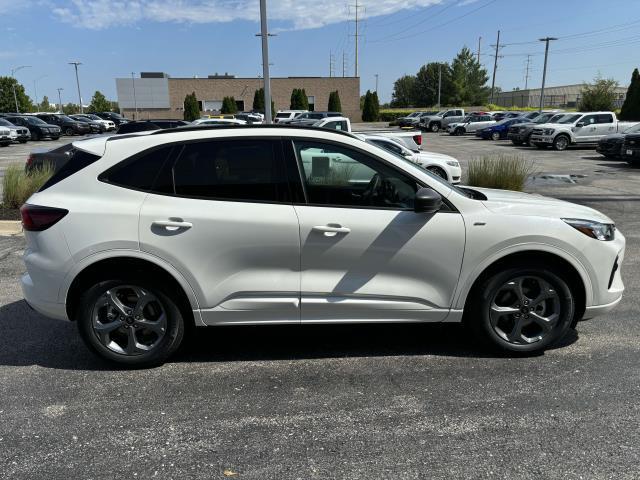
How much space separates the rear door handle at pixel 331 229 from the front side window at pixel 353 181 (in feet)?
0.59

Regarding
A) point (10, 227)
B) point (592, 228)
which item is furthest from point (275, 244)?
point (10, 227)

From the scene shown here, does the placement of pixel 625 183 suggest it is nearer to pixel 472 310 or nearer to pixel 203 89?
pixel 472 310

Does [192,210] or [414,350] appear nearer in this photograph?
[192,210]

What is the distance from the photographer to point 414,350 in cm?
427

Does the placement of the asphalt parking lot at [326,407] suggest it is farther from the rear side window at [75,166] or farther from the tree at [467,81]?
the tree at [467,81]

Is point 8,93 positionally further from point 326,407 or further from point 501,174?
point 326,407

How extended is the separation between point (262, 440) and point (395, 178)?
79.7 inches

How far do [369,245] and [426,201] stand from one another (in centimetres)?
50

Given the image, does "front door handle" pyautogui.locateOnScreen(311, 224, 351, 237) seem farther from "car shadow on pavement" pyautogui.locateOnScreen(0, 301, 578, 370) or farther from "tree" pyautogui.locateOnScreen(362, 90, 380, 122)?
"tree" pyautogui.locateOnScreen(362, 90, 380, 122)

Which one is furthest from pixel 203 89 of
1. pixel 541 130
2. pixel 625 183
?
pixel 625 183

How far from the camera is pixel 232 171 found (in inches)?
151

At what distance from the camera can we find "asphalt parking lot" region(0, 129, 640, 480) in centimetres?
284

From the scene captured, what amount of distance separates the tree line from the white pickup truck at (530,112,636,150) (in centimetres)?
6498

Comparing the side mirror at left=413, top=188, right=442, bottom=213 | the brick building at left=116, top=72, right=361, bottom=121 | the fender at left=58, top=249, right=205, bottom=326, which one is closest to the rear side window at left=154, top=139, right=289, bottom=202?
the fender at left=58, top=249, right=205, bottom=326
